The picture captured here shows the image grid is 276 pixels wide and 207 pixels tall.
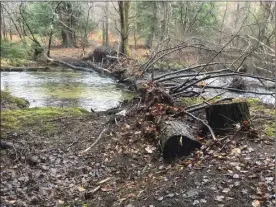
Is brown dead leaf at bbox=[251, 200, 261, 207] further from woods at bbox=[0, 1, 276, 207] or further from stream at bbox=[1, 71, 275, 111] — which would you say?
stream at bbox=[1, 71, 275, 111]

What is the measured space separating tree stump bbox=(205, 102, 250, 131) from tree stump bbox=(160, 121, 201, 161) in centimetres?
80

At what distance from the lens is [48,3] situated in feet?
75.0

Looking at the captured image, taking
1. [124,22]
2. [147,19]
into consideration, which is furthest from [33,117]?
[147,19]

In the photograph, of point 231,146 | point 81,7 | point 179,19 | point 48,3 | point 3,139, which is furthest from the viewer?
point 81,7

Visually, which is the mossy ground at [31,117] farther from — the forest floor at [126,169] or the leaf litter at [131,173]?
the leaf litter at [131,173]

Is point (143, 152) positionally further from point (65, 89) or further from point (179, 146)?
point (65, 89)

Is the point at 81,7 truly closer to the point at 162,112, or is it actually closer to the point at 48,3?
the point at 48,3

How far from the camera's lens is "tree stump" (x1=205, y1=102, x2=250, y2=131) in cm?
673

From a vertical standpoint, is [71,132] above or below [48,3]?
below

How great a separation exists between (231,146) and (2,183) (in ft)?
13.2

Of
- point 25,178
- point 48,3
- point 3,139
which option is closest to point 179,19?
point 48,3

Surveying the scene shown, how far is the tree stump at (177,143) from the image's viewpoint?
20.6 ft

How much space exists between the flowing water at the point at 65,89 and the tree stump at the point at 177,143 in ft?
19.0

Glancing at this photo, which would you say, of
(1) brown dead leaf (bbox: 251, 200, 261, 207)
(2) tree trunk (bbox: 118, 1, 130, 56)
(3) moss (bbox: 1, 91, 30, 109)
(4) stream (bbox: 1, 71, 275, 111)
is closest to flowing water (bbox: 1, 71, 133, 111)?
(4) stream (bbox: 1, 71, 275, 111)
